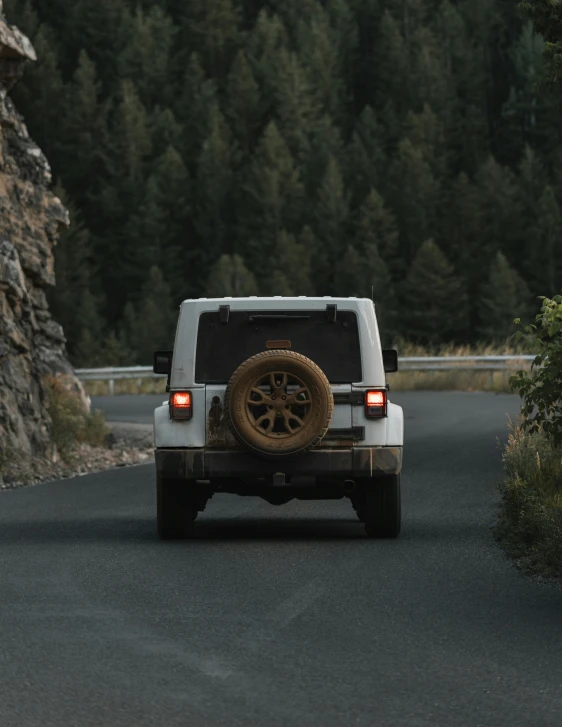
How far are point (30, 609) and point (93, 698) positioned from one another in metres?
2.81

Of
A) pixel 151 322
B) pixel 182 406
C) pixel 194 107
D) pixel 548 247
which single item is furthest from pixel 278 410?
pixel 194 107

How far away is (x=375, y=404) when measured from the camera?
13.9m

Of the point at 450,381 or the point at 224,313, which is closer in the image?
the point at 224,313

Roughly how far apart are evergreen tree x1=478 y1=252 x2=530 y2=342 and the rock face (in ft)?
171

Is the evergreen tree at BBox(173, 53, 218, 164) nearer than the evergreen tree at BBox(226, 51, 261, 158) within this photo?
Yes

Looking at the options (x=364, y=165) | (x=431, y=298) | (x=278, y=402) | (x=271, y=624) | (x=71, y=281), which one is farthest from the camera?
(x=364, y=165)

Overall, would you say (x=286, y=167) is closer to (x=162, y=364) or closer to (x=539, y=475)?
(x=539, y=475)

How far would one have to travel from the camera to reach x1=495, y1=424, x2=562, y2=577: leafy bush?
1241 centimetres

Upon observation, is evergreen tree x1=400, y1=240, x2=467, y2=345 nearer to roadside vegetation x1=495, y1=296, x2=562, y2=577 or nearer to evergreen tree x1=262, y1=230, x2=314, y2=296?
evergreen tree x1=262, y1=230, x2=314, y2=296

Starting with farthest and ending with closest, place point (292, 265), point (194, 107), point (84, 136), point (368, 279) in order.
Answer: point (194, 107)
point (84, 136)
point (368, 279)
point (292, 265)

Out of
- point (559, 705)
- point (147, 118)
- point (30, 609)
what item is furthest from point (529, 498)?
point (147, 118)

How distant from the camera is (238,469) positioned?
1369 centimetres

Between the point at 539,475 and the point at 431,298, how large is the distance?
66.0 metres

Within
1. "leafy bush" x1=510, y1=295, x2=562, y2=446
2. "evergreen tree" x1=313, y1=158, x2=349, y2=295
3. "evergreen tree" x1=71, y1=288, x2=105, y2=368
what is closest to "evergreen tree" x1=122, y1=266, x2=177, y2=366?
"evergreen tree" x1=71, y1=288, x2=105, y2=368
